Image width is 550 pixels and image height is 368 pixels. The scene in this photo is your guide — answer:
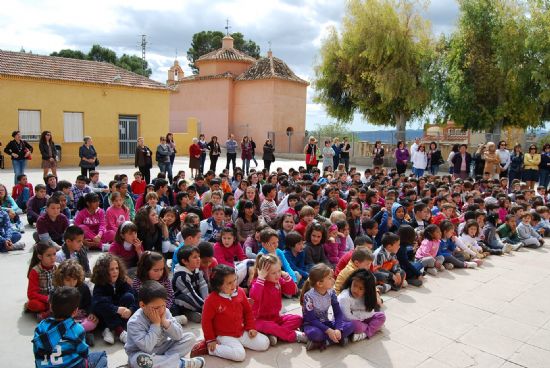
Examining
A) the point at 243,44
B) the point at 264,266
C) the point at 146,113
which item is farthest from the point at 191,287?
the point at 243,44

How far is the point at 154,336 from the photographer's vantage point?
3.47m

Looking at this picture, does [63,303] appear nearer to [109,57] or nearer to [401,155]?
[401,155]

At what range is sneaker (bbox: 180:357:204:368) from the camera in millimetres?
3543

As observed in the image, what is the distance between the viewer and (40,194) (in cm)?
808

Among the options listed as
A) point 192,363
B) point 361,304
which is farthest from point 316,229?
point 192,363

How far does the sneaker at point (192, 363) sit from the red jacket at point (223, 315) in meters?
0.24

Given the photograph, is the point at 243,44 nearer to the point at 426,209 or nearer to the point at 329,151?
the point at 329,151

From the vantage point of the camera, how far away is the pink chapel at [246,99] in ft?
102

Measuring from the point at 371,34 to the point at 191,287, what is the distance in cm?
2105

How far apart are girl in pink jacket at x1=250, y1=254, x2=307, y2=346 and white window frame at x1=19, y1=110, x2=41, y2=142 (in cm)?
1767

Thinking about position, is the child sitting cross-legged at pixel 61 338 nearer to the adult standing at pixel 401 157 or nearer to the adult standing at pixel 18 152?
the adult standing at pixel 18 152

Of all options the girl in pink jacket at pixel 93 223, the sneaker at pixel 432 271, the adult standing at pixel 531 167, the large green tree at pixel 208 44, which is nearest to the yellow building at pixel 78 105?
the girl in pink jacket at pixel 93 223

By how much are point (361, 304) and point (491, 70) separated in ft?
62.6

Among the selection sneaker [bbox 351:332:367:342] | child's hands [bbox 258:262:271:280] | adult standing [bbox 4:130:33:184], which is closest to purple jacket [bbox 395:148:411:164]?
adult standing [bbox 4:130:33:184]
